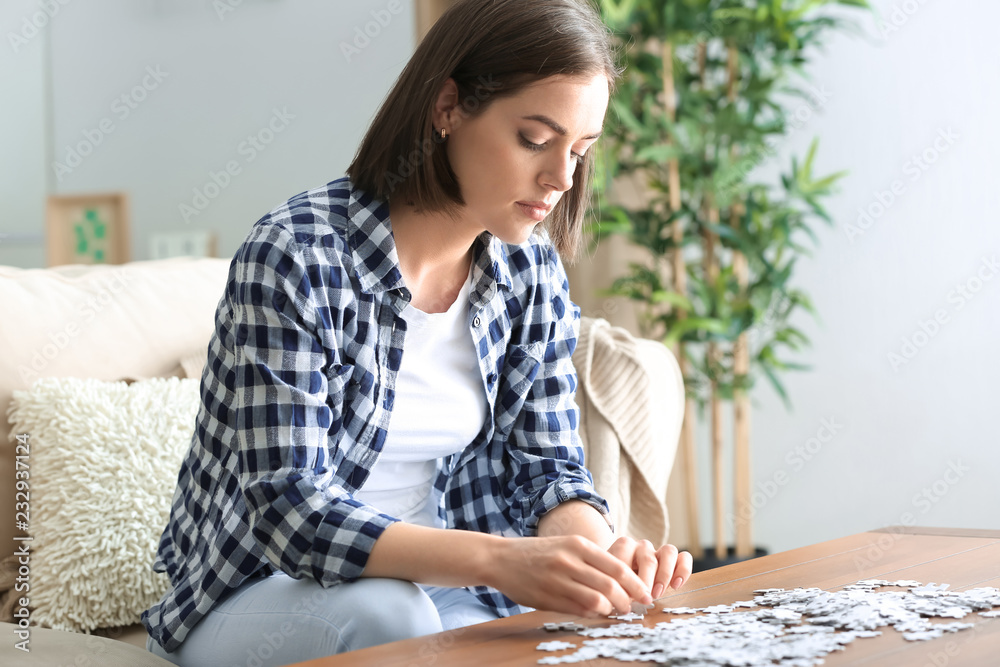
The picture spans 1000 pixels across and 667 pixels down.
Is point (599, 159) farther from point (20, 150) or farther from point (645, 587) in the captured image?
point (20, 150)

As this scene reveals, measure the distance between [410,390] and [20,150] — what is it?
2965mm

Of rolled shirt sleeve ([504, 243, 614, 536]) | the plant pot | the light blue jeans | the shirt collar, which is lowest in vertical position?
the plant pot

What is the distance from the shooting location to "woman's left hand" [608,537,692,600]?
0.99 metres

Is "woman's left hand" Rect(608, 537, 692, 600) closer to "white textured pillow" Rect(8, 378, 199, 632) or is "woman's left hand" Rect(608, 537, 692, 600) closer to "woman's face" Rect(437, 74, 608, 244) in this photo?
"woman's face" Rect(437, 74, 608, 244)

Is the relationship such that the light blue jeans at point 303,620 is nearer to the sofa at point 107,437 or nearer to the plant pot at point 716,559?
the sofa at point 107,437

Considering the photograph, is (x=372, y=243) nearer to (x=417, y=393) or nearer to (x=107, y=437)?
(x=417, y=393)

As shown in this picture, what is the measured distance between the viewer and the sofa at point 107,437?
56.1 inches

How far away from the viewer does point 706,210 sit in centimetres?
270

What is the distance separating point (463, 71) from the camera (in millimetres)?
1188

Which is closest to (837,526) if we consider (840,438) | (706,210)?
(840,438)

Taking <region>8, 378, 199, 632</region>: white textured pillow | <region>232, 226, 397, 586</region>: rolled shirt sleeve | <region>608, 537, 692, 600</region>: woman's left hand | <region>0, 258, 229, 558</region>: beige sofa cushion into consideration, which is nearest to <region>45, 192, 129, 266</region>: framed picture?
<region>0, 258, 229, 558</region>: beige sofa cushion

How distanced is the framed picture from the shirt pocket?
2.74 meters

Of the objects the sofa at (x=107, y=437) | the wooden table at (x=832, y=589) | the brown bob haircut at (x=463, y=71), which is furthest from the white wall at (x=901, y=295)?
the brown bob haircut at (x=463, y=71)

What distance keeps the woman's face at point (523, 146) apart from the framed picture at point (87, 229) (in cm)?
284
